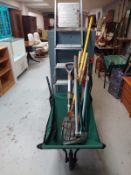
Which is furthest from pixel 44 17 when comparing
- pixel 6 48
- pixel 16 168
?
pixel 16 168

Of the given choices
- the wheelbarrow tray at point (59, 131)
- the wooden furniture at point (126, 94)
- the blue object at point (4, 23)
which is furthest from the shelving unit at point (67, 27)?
the blue object at point (4, 23)

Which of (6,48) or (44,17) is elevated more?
(44,17)

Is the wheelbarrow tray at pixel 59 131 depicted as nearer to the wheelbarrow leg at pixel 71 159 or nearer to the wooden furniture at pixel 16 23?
the wheelbarrow leg at pixel 71 159

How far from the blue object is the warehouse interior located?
1.77m

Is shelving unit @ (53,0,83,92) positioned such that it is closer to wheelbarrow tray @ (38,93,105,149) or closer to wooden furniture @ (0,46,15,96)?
wheelbarrow tray @ (38,93,105,149)

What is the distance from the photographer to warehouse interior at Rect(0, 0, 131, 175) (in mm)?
1276

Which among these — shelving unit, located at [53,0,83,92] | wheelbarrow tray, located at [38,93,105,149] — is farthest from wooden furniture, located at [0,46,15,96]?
wheelbarrow tray, located at [38,93,105,149]

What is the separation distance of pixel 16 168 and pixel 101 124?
1.18m

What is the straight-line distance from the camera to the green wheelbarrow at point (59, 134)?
37.7 inches

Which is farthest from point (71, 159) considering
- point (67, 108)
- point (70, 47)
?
point (70, 47)

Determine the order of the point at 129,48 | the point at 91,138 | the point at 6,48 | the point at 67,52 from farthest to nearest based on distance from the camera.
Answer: the point at 129,48
the point at 6,48
the point at 67,52
the point at 91,138

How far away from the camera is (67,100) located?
160 cm

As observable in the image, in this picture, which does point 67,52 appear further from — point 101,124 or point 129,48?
point 129,48

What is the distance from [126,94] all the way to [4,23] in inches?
191
